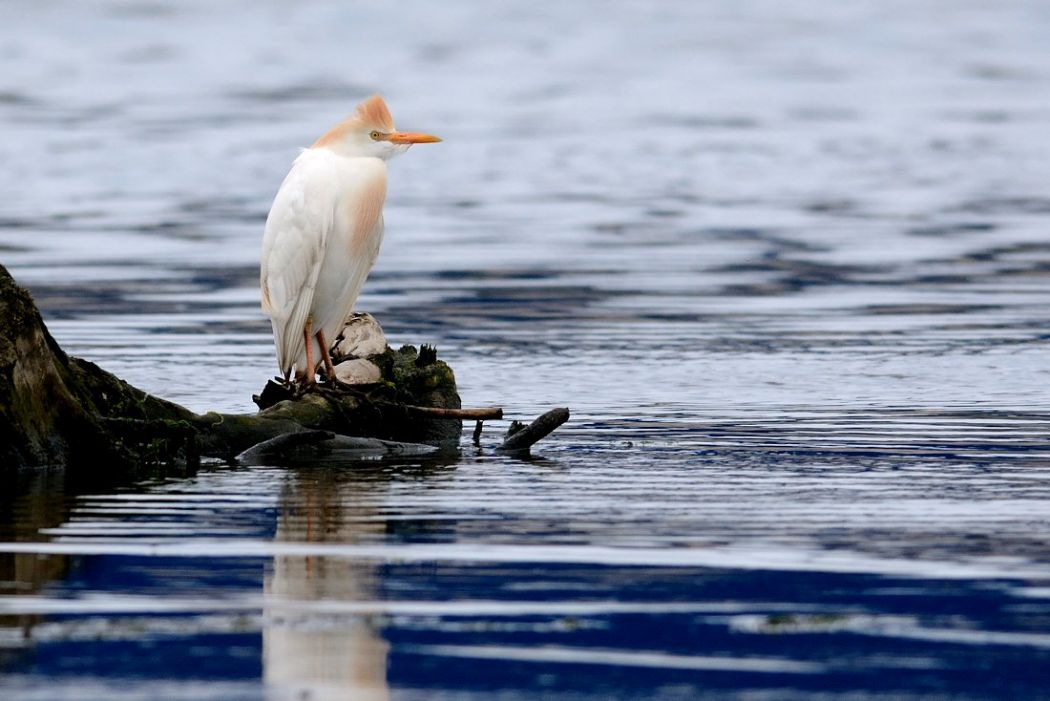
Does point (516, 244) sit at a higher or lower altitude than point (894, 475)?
higher

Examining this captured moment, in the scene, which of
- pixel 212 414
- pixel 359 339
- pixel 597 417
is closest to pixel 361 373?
pixel 359 339

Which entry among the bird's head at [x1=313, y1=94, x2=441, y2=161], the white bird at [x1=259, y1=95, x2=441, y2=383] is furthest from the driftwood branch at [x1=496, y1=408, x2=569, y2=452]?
the bird's head at [x1=313, y1=94, x2=441, y2=161]

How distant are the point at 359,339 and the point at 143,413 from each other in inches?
72.1

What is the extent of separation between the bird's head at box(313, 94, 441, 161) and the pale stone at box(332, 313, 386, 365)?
3.25ft

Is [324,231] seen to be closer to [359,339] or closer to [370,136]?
[370,136]

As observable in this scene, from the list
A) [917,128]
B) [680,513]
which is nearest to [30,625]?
[680,513]

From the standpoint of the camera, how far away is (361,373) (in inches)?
491

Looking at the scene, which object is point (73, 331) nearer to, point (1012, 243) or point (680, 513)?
point (680, 513)

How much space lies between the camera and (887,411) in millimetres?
13617

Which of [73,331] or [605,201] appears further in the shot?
[605,201]

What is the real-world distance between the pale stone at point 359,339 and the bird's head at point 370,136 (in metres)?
0.99

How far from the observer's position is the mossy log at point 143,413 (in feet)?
35.0

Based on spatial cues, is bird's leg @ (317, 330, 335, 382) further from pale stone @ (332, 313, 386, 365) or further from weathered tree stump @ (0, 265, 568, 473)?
pale stone @ (332, 313, 386, 365)

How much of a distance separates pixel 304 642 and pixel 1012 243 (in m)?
20.2
